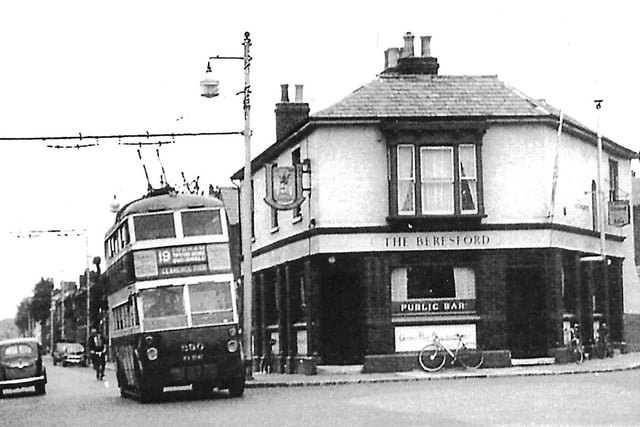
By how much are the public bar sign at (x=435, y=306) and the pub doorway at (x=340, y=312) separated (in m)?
1.43

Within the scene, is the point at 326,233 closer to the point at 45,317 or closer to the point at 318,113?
the point at 318,113

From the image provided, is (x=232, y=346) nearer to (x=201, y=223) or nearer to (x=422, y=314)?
(x=201, y=223)

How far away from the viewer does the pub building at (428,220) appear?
35.6 meters

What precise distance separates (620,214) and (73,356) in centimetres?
5814

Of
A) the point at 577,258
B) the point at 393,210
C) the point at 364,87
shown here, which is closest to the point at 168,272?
the point at 393,210

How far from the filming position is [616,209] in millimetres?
39438

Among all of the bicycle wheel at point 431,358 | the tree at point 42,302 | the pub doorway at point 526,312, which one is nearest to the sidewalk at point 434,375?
the bicycle wheel at point 431,358

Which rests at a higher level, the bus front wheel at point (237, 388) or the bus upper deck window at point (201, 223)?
the bus upper deck window at point (201, 223)

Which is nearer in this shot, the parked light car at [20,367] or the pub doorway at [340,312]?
the pub doorway at [340,312]

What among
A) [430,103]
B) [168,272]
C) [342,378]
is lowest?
[342,378]

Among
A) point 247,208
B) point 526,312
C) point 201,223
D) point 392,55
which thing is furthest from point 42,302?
point 201,223

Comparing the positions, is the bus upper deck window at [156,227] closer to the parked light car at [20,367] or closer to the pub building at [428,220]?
the pub building at [428,220]

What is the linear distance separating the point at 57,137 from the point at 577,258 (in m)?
18.0

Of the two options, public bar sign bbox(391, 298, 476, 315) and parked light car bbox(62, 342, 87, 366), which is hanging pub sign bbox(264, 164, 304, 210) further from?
parked light car bbox(62, 342, 87, 366)
